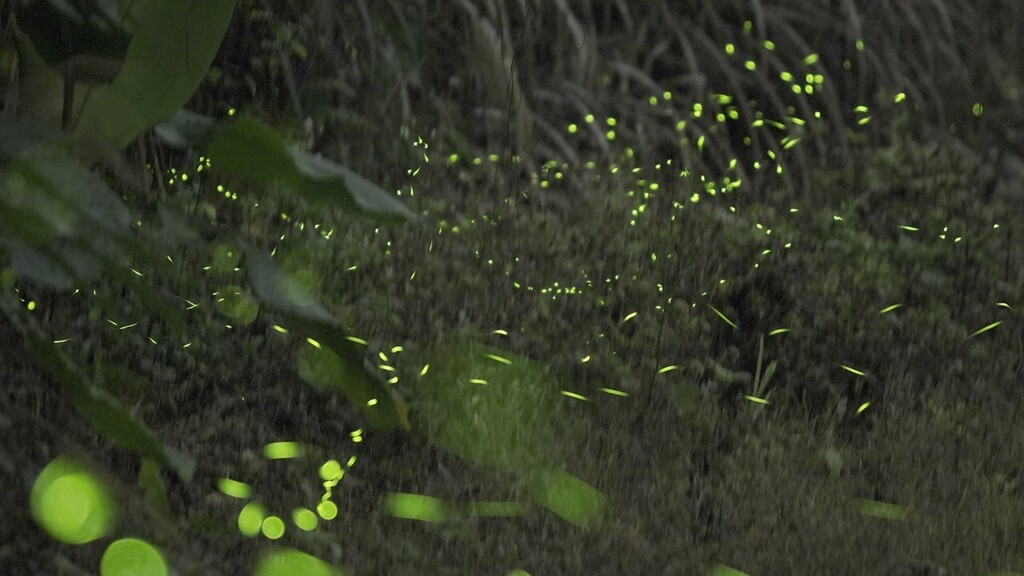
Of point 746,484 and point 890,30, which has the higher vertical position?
point 890,30

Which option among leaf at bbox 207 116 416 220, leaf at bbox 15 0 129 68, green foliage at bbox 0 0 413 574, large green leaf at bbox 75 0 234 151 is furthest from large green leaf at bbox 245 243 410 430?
leaf at bbox 15 0 129 68

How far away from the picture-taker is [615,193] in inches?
130

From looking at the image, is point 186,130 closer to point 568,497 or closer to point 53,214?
point 53,214

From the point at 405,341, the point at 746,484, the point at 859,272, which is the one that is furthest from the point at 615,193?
the point at 746,484

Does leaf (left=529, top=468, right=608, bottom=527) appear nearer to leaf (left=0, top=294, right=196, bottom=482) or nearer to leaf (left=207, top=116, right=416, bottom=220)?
leaf (left=207, top=116, right=416, bottom=220)

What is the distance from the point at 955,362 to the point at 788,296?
386mm

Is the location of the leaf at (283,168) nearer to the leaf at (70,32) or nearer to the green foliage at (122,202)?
the green foliage at (122,202)

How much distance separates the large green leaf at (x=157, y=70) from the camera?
6.10ft

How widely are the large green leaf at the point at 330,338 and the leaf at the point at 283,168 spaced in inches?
4.6

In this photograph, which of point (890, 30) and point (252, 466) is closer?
point (252, 466)

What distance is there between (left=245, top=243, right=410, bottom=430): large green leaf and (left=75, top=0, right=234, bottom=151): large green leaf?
0.81 ft

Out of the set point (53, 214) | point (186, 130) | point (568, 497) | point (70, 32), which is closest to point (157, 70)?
point (186, 130)

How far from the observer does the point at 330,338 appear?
1.87 metres

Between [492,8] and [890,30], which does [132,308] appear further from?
[890,30]
